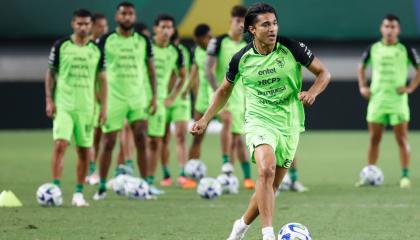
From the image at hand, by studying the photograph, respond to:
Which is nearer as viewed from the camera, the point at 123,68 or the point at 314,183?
the point at 123,68

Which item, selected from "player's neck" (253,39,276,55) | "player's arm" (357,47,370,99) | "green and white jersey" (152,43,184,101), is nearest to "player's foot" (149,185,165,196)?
"green and white jersey" (152,43,184,101)

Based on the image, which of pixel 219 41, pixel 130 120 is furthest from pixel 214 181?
pixel 219 41

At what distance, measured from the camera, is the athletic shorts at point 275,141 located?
31.1 ft

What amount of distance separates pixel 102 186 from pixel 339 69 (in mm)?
13460

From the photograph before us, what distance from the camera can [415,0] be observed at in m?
25.4

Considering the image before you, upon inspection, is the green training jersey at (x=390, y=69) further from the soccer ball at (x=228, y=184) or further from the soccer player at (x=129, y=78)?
the soccer player at (x=129, y=78)

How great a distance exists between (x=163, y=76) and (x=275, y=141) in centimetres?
750

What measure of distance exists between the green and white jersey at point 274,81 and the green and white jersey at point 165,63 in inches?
262

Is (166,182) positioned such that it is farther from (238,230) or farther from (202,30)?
(238,230)

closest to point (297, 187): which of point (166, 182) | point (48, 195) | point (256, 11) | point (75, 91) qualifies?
point (166, 182)

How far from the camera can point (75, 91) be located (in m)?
13.3

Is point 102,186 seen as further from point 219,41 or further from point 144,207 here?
point 219,41

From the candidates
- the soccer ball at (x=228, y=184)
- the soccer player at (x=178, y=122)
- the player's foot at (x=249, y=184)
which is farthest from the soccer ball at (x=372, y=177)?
the soccer player at (x=178, y=122)

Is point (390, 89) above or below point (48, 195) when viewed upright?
above
